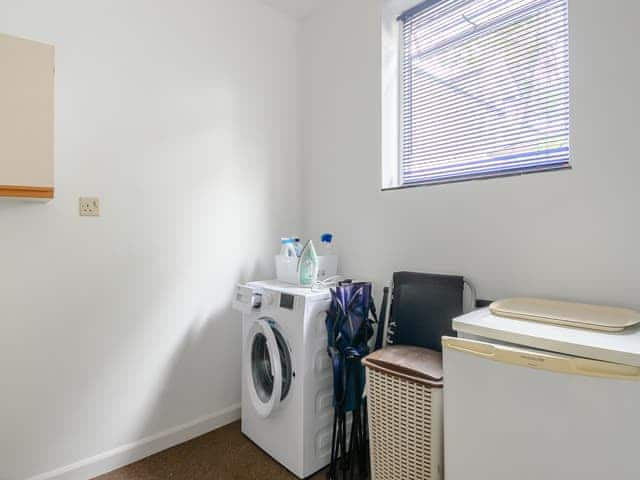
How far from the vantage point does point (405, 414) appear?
4.67 ft

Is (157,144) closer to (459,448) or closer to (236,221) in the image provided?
(236,221)

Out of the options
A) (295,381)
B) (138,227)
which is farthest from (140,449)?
(138,227)

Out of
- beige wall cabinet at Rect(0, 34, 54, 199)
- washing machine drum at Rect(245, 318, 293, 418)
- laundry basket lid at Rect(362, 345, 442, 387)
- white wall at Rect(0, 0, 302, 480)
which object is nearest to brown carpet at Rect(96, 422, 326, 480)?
white wall at Rect(0, 0, 302, 480)

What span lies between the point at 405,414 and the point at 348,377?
0.38 m

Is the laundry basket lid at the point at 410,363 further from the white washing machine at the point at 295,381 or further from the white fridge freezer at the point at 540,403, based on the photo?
the white washing machine at the point at 295,381

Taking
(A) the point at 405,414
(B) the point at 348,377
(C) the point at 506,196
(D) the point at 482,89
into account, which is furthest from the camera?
(D) the point at 482,89

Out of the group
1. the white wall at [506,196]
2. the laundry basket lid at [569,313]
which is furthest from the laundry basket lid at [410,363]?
the white wall at [506,196]

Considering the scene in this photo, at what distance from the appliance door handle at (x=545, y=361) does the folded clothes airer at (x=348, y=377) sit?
2.11ft

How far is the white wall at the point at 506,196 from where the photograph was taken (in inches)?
53.3

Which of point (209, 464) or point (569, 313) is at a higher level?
point (569, 313)

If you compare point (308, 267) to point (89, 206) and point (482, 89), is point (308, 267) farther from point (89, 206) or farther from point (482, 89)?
point (482, 89)

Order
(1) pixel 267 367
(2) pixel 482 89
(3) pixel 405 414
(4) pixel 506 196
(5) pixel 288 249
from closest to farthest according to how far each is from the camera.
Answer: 1. (3) pixel 405 414
2. (4) pixel 506 196
3. (2) pixel 482 89
4. (1) pixel 267 367
5. (5) pixel 288 249

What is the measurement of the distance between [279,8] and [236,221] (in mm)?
1540

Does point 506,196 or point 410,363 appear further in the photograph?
point 506,196
